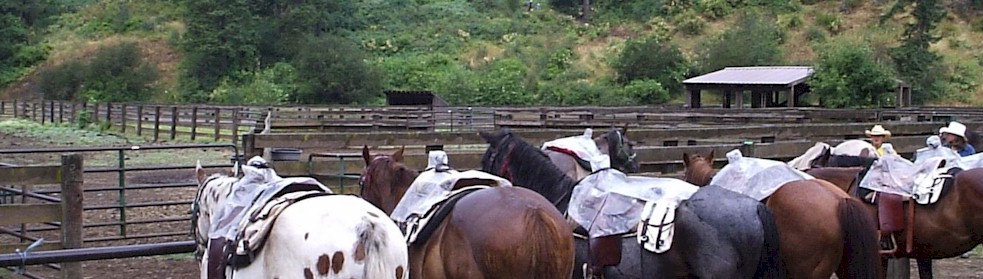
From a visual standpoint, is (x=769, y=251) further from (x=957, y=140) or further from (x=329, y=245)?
(x=957, y=140)

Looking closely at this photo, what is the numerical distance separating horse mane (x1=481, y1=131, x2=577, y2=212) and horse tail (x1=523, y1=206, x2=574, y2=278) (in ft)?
3.61

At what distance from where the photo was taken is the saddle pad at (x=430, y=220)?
486cm

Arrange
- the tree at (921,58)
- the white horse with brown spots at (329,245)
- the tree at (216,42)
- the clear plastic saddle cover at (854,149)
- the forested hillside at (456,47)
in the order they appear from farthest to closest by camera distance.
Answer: the tree at (216,42)
the forested hillside at (456,47)
the tree at (921,58)
the clear plastic saddle cover at (854,149)
the white horse with brown spots at (329,245)

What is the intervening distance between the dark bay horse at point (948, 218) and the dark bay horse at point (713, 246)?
1959 millimetres

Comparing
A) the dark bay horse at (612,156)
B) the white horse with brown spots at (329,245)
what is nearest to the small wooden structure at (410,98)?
the dark bay horse at (612,156)

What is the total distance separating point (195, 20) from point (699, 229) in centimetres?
5246

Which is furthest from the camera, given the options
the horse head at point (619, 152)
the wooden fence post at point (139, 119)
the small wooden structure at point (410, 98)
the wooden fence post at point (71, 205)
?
the small wooden structure at point (410, 98)

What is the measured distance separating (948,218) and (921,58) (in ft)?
128

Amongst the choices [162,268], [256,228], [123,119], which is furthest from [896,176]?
[123,119]

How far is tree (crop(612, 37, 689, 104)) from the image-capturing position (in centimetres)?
4669

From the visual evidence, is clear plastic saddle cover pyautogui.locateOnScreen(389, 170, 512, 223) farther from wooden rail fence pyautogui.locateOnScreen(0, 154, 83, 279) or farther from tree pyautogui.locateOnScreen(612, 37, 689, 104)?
tree pyautogui.locateOnScreen(612, 37, 689, 104)

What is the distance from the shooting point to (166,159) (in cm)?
1953

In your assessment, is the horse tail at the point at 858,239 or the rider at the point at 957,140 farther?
the rider at the point at 957,140

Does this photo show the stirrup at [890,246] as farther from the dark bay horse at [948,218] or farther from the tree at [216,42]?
the tree at [216,42]
